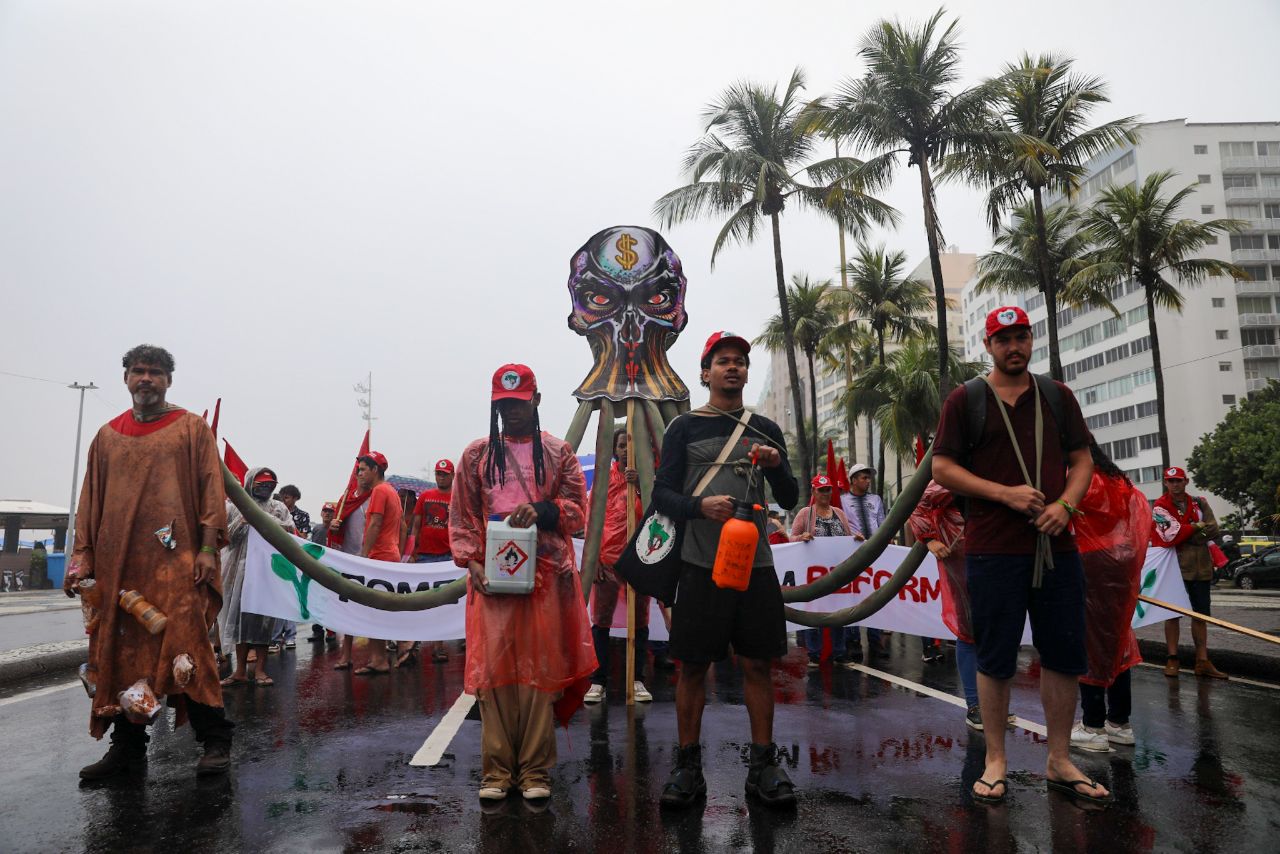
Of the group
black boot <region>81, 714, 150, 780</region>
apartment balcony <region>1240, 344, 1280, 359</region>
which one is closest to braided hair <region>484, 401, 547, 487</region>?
black boot <region>81, 714, 150, 780</region>

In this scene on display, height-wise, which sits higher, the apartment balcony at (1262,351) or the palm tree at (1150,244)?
the apartment balcony at (1262,351)

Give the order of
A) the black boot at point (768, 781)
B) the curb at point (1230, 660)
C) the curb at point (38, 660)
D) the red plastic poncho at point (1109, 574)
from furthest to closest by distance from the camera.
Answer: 1. the curb at point (38, 660)
2. the curb at point (1230, 660)
3. the red plastic poncho at point (1109, 574)
4. the black boot at point (768, 781)

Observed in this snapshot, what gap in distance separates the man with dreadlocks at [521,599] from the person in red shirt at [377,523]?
399cm

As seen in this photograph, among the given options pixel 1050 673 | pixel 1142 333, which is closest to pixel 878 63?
pixel 1050 673

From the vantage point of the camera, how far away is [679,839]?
3219 mm

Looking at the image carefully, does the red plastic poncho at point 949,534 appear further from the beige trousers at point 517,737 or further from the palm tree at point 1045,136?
the palm tree at point 1045,136

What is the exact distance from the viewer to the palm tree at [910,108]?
21.3 meters

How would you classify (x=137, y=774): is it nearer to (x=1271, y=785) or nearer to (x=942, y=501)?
(x=942, y=501)

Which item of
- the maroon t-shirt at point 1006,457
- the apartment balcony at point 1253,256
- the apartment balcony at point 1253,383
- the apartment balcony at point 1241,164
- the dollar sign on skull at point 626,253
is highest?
the apartment balcony at point 1241,164

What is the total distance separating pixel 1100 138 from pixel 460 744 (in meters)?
25.1

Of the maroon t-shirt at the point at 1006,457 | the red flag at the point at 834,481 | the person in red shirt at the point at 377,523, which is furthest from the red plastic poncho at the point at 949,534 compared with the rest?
the person in red shirt at the point at 377,523

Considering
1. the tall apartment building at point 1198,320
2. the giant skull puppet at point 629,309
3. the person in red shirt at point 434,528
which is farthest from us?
the tall apartment building at point 1198,320

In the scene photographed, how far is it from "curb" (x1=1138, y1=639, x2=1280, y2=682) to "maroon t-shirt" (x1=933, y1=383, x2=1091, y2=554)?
190 inches

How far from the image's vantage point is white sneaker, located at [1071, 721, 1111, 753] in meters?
4.52
